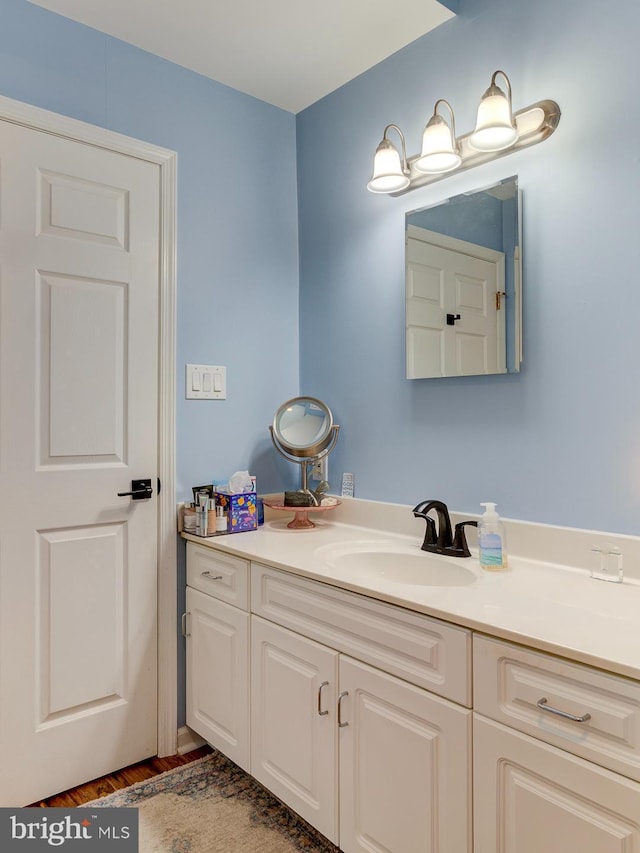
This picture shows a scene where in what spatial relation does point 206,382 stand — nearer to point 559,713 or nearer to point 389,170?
point 389,170

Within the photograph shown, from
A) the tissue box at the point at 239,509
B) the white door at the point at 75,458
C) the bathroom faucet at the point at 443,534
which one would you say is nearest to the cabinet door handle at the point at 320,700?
the bathroom faucet at the point at 443,534

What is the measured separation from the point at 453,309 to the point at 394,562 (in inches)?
31.5

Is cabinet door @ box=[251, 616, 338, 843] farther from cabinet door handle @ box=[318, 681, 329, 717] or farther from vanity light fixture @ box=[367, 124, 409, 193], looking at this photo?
vanity light fixture @ box=[367, 124, 409, 193]

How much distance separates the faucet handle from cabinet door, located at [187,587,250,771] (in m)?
0.66

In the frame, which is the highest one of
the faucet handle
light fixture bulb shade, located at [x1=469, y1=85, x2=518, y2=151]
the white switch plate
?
light fixture bulb shade, located at [x1=469, y1=85, x2=518, y2=151]

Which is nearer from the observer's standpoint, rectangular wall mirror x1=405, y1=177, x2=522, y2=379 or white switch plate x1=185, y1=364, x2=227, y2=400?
rectangular wall mirror x1=405, y1=177, x2=522, y2=379

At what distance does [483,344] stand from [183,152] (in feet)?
4.24

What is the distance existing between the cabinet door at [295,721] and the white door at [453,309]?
0.92 metres

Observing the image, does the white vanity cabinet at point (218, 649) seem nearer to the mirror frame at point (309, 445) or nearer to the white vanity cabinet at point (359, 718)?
the white vanity cabinet at point (359, 718)

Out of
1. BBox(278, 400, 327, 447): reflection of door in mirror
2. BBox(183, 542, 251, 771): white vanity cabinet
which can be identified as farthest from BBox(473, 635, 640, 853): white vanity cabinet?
BBox(278, 400, 327, 447): reflection of door in mirror

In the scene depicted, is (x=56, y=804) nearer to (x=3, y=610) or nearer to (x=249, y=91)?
(x=3, y=610)

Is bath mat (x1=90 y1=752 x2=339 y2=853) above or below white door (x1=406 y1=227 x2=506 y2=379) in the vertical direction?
below

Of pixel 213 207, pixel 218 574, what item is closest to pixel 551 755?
pixel 218 574

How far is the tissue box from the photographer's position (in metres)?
1.95
